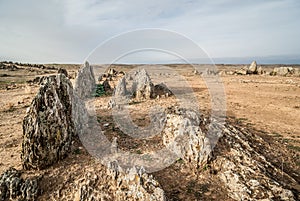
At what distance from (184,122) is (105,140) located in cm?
299

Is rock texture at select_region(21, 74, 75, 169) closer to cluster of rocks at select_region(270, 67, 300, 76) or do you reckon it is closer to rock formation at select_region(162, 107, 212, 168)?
rock formation at select_region(162, 107, 212, 168)

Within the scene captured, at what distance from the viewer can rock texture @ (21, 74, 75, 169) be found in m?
7.18

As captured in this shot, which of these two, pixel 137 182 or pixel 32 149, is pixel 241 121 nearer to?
pixel 137 182

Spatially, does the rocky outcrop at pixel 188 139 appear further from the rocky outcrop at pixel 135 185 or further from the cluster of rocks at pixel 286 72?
the cluster of rocks at pixel 286 72

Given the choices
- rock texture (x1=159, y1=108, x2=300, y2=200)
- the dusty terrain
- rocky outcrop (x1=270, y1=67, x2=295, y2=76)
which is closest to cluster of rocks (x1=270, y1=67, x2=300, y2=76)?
rocky outcrop (x1=270, y1=67, x2=295, y2=76)

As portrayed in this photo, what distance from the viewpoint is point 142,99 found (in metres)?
17.4

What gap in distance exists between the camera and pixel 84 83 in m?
19.1

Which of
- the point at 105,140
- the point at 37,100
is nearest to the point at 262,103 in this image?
the point at 105,140

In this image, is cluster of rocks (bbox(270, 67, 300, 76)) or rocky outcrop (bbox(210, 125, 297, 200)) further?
cluster of rocks (bbox(270, 67, 300, 76))

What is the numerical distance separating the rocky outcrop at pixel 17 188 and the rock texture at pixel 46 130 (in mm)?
665

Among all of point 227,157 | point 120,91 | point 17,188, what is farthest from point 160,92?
point 17,188

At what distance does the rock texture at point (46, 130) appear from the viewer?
7.18 meters

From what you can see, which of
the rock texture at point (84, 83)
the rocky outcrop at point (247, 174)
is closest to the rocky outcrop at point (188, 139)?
the rocky outcrop at point (247, 174)

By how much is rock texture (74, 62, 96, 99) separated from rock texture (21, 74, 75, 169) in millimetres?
10264
